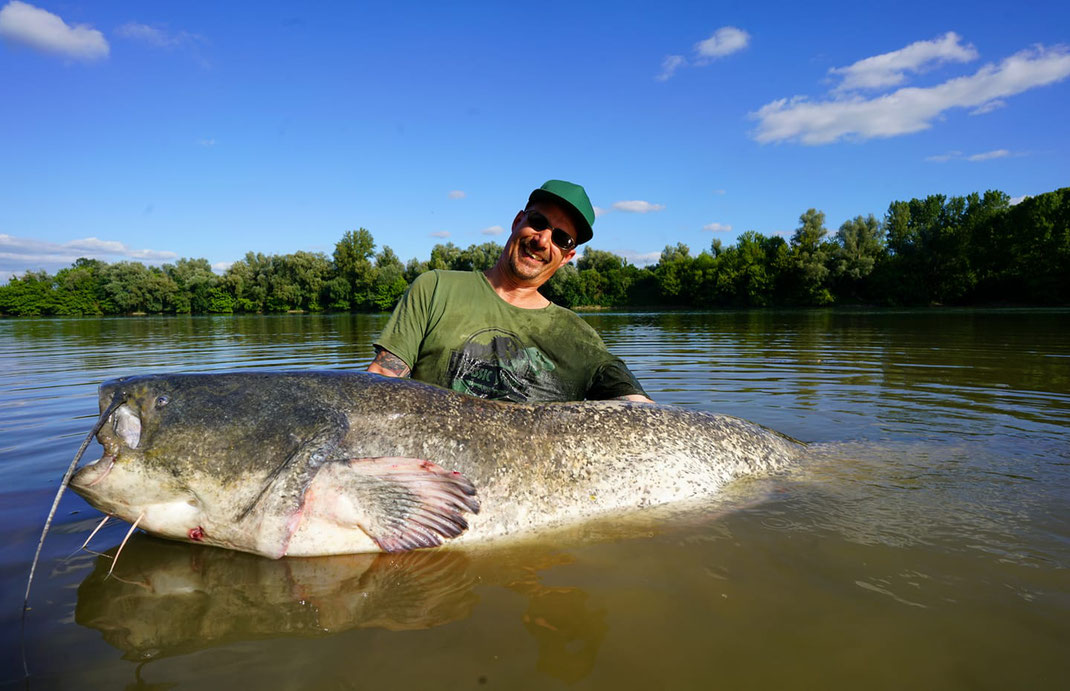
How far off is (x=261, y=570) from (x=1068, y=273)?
61.9m

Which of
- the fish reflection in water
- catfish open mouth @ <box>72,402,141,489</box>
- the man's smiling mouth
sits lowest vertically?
the fish reflection in water

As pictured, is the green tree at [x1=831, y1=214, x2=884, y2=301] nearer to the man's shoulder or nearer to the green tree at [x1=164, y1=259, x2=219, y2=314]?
the man's shoulder

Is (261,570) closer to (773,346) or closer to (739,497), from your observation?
(739,497)

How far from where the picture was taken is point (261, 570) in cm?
278

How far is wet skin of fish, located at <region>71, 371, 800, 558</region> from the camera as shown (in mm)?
2791

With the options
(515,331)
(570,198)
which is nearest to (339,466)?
(515,331)

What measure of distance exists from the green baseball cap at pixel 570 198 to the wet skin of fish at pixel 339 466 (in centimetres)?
→ 171

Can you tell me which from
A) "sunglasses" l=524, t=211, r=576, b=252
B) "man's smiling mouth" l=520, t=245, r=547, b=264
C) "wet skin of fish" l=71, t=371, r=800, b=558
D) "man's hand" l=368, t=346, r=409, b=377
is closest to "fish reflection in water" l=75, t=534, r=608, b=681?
"wet skin of fish" l=71, t=371, r=800, b=558

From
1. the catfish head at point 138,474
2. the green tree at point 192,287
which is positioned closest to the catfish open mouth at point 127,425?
the catfish head at point 138,474

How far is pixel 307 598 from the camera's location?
254 centimetres

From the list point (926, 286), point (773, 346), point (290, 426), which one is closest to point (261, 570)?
point (290, 426)

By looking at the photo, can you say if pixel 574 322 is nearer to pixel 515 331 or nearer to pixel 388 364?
pixel 515 331

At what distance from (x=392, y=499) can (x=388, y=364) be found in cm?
140

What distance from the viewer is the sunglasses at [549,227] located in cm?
439
